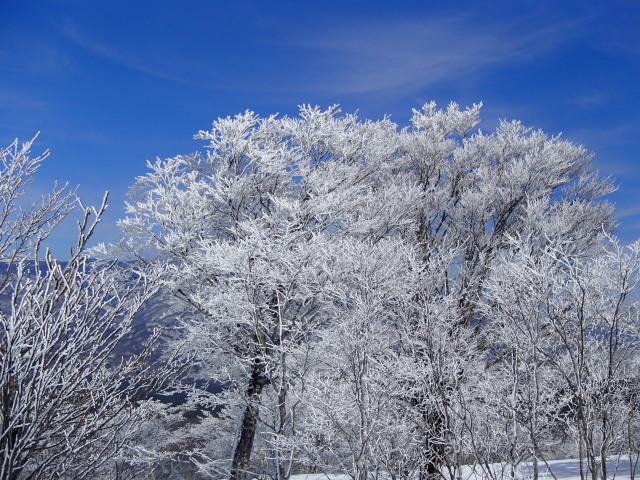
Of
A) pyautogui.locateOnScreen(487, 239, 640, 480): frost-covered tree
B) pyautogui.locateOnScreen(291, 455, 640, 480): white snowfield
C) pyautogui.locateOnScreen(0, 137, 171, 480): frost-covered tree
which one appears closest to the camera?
pyautogui.locateOnScreen(0, 137, 171, 480): frost-covered tree

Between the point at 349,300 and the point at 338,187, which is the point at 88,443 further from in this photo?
the point at 338,187

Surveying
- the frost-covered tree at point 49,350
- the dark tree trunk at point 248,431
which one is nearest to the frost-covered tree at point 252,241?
the dark tree trunk at point 248,431

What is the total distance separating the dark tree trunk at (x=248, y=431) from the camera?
944cm

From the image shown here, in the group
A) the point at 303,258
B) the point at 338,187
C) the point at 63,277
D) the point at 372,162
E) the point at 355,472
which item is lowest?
the point at 355,472

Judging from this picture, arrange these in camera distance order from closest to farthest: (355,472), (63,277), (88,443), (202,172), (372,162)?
(63,277), (88,443), (355,472), (202,172), (372,162)

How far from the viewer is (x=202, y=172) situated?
10883 millimetres

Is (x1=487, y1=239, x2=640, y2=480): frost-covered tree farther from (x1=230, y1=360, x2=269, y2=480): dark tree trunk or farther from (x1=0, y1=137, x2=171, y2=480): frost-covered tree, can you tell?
(x1=230, y1=360, x2=269, y2=480): dark tree trunk

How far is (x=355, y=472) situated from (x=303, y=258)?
156 inches

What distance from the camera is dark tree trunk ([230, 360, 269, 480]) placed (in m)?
9.44

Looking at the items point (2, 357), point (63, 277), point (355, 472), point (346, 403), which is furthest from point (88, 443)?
point (346, 403)

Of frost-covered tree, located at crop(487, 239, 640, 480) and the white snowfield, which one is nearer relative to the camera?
frost-covered tree, located at crop(487, 239, 640, 480)

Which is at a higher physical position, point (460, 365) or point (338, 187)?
point (338, 187)

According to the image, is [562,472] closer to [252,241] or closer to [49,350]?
[252,241]

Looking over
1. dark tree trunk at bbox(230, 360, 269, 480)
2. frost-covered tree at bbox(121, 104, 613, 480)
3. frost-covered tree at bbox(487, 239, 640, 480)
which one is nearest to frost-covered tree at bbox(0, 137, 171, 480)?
frost-covered tree at bbox(121, 104, 613, 480)
